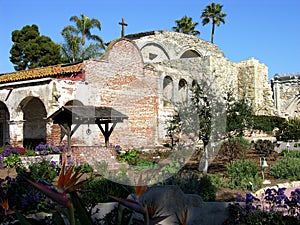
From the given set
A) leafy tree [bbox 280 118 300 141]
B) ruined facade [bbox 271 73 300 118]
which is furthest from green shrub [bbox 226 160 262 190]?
ruined facade [bbox 271 73 300 118]

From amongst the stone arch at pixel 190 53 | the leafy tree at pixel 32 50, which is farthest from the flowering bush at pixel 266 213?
the leafy tree at pixel 32 50

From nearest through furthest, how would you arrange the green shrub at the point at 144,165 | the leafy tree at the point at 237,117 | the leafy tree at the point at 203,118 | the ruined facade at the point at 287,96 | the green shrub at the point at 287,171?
the green shrub at the point at 287,171 < the leafy tree at the point at 203,118 < the leafy tree at the point at 237,117 < the green shrub at the point at 144,165 < the ruined facade at the point at 287,96

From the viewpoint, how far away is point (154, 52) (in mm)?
25766

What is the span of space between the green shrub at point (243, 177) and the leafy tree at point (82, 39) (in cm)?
2288

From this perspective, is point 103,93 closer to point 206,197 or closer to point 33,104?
point 33,104

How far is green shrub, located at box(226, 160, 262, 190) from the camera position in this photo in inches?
306

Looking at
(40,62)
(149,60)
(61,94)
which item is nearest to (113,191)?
(61,94)

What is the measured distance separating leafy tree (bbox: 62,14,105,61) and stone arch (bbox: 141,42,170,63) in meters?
6.50

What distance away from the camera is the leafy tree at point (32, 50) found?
2923 cm

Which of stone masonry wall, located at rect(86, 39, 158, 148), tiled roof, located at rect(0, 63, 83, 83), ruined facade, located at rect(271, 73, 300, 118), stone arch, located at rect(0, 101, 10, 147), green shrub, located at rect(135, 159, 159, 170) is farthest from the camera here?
ruined facade, located at rect(271, 73, 300, 118)

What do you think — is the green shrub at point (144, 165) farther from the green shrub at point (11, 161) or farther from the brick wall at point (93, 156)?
the green shrub at point (11, 161)

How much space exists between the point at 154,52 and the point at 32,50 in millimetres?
10126

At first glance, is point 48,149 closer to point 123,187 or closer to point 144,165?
point 144,165

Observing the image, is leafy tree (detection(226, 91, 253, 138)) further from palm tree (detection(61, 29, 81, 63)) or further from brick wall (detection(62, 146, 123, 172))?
palm tree (detection(61, 29, 81, 63))
